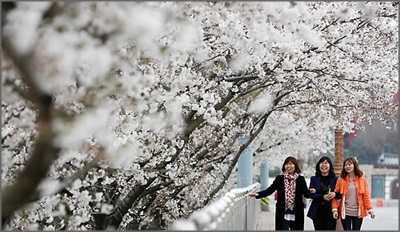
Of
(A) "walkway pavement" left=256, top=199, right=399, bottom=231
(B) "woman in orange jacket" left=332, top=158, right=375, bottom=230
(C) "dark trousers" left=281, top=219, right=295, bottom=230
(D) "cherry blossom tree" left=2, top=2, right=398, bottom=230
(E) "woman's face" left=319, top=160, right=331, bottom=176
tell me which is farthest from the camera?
(A) "walkway pavement" left=256, top=199, right=399, bottom=231

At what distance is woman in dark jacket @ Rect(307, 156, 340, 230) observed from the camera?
10640 mm

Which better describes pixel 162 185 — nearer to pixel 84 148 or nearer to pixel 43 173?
pixel 84 148

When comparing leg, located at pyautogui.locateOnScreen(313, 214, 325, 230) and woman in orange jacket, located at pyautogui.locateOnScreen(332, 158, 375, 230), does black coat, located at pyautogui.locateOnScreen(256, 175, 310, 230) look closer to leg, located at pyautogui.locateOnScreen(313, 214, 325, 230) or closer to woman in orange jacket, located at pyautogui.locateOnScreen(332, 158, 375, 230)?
leg, located at pyautogui.locateOnScreen(313, 214, 325, 230)

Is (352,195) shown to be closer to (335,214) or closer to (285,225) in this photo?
(335,214)

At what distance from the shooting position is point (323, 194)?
10.7 m

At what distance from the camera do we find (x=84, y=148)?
25.4ft

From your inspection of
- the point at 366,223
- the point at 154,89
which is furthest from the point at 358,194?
the point at 366,223

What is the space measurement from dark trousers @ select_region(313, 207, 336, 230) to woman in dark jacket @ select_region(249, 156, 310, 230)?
22cm

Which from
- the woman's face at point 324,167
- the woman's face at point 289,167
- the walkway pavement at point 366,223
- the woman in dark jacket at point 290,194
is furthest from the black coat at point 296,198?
the walkway pavement at point 366,223

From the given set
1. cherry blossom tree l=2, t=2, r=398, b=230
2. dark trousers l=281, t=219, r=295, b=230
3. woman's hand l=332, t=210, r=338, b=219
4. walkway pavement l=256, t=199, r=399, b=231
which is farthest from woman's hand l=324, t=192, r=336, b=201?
cherry blossom tree l=2, t=2, r=398, b=230

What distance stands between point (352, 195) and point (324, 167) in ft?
1.62

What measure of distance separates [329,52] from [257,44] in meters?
2.93

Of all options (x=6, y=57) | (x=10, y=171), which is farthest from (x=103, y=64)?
(x=10, y=171)

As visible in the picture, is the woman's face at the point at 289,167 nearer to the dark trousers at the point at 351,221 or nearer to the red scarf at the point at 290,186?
the red scarf at the point at 290,186
